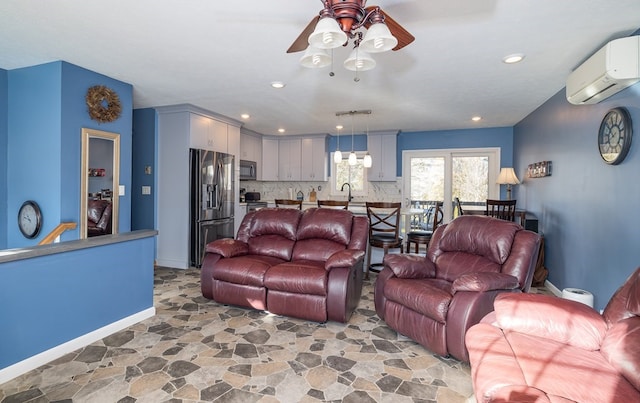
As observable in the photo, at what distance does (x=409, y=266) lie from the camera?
9.20 ft

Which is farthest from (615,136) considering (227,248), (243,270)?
(227,248)

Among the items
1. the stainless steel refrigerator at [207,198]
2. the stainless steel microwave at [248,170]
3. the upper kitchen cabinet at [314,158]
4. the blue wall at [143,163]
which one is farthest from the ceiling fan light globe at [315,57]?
the upper kitchen cabinet at [314,158]

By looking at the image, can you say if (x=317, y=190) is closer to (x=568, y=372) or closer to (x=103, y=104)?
(x=103, y=104)

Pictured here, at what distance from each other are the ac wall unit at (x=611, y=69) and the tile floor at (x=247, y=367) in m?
2.49

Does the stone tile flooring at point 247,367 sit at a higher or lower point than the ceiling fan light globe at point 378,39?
lower

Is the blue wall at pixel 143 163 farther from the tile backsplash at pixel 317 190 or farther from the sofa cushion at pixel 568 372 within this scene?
the sofa cushion at pixel 568 372

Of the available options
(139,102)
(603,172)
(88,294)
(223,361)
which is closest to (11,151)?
(139,102)

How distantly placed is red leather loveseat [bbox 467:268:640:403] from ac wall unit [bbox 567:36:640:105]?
5.60 feet

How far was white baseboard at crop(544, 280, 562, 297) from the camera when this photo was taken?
3.80 metres

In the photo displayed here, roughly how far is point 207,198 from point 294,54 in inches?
111

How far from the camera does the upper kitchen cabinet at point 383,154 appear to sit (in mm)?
6605

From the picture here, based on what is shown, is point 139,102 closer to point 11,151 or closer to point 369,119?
point 11,151

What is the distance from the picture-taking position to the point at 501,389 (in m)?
1.22

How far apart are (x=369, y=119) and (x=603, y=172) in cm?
340
